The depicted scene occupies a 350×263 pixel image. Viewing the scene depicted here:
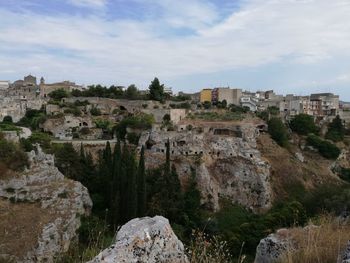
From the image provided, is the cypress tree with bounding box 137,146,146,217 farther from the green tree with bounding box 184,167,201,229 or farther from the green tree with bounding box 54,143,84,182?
the green tree with bounding box 54,143,84,182

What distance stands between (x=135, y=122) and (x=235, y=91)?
36.5 m

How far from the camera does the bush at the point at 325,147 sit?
47031 mm

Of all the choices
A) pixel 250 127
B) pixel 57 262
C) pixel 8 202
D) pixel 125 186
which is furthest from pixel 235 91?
pixel 57 262

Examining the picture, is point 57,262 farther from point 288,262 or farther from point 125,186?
point 125,186

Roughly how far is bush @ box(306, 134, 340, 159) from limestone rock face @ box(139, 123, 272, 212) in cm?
1187

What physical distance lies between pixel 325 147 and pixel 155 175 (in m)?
25.2

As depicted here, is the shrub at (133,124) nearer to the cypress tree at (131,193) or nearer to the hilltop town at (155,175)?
the hilltop town at (155,175)

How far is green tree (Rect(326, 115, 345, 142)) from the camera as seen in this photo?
2040 inches

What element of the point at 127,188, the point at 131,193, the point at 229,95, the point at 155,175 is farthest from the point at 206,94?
the point at 131,193

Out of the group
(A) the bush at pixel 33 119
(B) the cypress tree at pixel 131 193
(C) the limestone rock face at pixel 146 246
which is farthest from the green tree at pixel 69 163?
(C) the limestone rock face at pixel 146 246

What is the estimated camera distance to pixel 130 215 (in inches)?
926

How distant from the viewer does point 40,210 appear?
20562 mm

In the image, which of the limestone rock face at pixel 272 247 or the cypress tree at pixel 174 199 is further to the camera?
the cypress tree at pixel 174 199

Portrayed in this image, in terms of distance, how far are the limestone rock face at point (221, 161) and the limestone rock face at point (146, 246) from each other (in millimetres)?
29170
